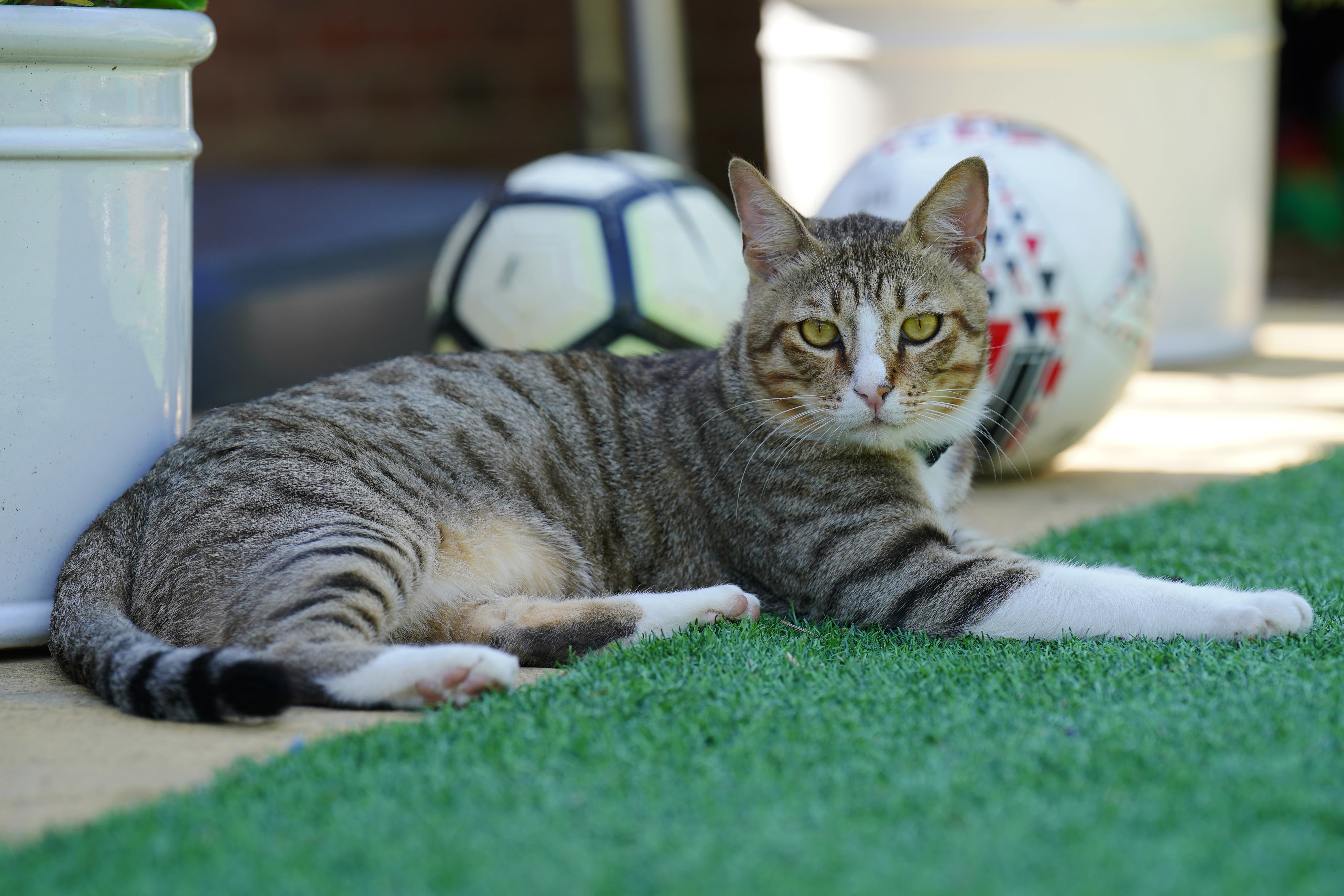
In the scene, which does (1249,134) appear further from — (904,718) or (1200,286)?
(904,718)

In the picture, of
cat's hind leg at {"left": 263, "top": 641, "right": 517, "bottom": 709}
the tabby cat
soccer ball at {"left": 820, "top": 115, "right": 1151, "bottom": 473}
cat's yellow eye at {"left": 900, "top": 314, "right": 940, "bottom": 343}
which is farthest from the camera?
soccer ball at {"left": 820, "top": 115, "right": 1151, "bottom": 473}

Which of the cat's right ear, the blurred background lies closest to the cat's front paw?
the cat's right ear

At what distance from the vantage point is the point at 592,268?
3.78 metres

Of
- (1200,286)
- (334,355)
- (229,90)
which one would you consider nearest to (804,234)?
(334,355)

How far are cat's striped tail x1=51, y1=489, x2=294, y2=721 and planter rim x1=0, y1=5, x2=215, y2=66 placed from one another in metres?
0.83

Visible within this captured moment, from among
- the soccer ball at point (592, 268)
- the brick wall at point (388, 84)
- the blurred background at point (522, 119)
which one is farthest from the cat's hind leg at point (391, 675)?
the brick wall at point (388, 84)

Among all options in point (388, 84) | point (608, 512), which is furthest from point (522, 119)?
point (608, 512)

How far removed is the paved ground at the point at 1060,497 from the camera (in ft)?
5.96

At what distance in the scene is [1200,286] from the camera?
20.1 feet

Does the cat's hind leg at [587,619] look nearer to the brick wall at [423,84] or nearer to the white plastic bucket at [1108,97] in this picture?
the white plastic bucket at [1108,97]

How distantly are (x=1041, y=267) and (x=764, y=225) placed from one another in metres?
1.19

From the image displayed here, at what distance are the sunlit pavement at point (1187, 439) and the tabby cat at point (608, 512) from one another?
51 cm

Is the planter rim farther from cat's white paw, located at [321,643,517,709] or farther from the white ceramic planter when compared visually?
cat's white paw, located at [321,643,517,709]

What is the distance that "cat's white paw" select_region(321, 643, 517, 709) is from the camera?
205 cm
